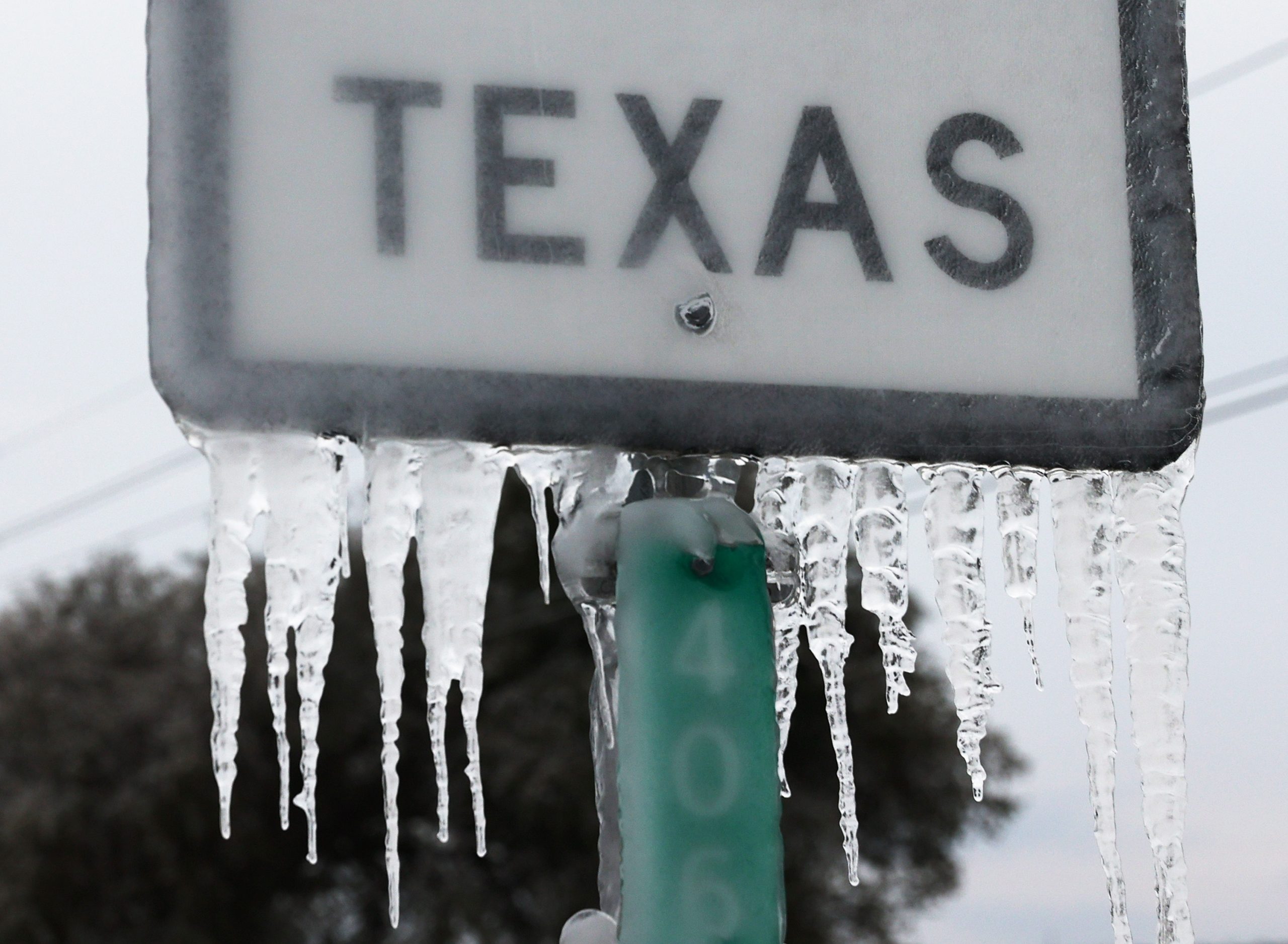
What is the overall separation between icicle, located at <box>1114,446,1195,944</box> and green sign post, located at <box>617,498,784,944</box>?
11.8 inches

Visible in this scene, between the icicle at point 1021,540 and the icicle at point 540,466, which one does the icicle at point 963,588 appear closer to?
the icicle at point 1021,540

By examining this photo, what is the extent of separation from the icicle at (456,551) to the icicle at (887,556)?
8.4 inches

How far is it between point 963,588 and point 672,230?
12.3 inches

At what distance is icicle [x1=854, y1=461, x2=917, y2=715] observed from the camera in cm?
98

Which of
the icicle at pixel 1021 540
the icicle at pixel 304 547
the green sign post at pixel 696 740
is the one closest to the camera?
the green sign post at pixel 696 740

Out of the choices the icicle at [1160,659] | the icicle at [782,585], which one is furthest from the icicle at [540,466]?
the icicle at [1160,659]

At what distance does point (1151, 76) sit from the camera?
3.12ft

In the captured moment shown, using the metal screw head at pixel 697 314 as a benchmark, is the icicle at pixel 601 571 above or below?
below

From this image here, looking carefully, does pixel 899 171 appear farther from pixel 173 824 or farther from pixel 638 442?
pixel 173 824

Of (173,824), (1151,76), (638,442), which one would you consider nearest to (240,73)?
(638,442)

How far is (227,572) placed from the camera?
987 mm

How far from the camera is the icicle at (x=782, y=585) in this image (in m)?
0.87

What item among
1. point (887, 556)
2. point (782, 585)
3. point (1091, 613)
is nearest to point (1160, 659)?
point (1091, 613)

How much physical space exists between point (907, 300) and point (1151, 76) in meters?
0.22
